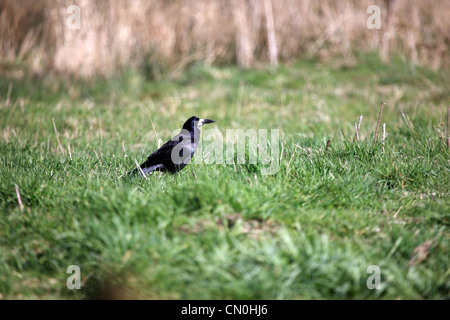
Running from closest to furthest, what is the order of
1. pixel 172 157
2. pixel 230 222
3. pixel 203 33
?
pixel 230 222 → pixel 172 157 → pixel 203 33

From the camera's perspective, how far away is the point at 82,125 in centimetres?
550

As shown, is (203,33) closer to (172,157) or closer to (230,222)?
(172,157)

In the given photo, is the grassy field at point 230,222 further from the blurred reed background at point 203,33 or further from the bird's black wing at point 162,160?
the blurred reed background at point 203,33

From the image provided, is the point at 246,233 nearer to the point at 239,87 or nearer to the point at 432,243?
the point at 432,243

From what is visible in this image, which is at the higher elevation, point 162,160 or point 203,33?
point 203,33

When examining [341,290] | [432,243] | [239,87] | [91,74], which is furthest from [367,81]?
[341,290]

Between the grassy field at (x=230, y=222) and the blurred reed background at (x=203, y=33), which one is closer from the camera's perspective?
the grassy field at (x=230, y=222)

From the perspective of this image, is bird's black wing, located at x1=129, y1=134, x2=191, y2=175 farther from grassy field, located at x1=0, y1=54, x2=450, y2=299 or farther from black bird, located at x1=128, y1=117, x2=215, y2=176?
grassy field, located at x1=0, y1=54, x2=450, y2=299

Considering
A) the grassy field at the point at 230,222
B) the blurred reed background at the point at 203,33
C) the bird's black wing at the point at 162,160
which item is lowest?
the grassy field at the point at 230,222

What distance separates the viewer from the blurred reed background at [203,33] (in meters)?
7.57

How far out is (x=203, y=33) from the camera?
8.72 meters

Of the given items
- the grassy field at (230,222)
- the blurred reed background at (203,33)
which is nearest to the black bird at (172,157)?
the grassy field at (230,222)

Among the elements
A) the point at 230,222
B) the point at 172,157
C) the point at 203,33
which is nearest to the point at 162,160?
the point at 172,157

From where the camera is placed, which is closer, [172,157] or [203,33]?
[172,157]
